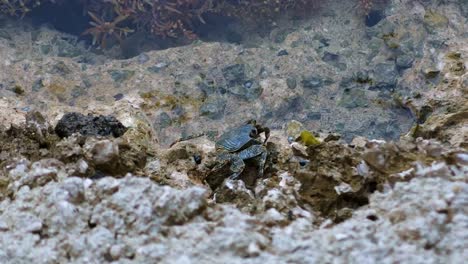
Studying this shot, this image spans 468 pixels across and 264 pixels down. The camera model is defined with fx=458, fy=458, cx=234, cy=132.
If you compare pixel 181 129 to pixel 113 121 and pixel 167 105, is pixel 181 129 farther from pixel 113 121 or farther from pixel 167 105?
pixel 113 121

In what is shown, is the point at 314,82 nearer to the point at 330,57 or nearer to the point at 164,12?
the point at 330,57

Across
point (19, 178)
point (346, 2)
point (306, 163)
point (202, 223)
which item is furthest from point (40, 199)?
point (346, 2)

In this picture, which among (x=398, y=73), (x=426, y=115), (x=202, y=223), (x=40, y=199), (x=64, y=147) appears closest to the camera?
(x=202, y=223)

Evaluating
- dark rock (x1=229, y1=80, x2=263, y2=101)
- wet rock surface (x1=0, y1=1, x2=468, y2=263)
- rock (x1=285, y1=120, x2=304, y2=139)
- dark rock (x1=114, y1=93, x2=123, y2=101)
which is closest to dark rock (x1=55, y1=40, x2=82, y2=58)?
dark rock (x1=114, y1=93, x2=123, y2=101)

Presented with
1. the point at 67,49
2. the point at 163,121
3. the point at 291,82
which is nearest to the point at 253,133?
the point at 163,121

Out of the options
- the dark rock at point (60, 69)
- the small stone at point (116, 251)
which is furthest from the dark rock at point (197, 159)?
the dark rock at point (60, 69)

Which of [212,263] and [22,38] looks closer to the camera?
[212,263]

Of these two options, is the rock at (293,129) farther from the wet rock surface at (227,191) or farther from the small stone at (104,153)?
the small stone at (104,153)
